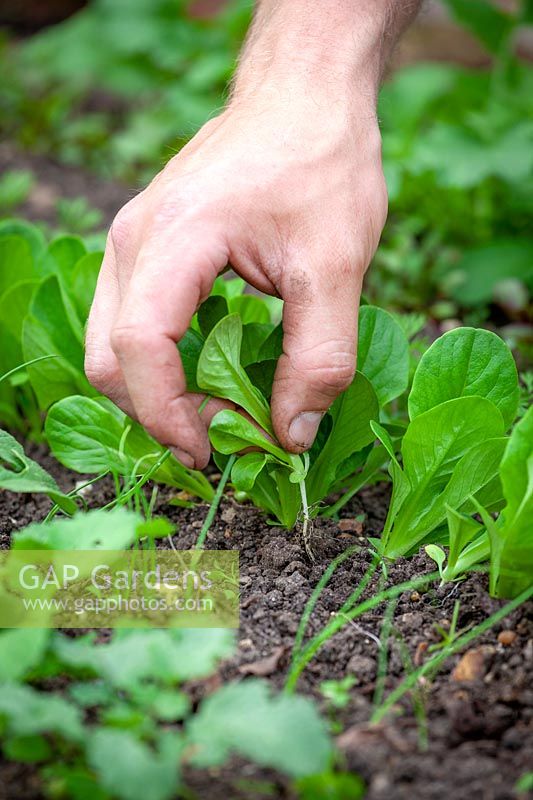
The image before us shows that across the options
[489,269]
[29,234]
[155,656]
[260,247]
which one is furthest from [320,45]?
[489,269]

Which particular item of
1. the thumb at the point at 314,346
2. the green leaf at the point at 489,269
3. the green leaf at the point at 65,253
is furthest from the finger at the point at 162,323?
the green leaf at the point at 489,269

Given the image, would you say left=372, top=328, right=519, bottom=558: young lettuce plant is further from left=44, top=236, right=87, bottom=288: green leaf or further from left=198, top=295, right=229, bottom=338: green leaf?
left=44, top=236, right=87, bottom=288: green leaf

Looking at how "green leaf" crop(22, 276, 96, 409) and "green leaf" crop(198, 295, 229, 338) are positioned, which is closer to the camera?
"green leaf" crop(198, 295, 229, 338)

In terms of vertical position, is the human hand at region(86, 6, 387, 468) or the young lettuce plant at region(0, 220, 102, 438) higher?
the human hand at region(86, 6, 387, 468)

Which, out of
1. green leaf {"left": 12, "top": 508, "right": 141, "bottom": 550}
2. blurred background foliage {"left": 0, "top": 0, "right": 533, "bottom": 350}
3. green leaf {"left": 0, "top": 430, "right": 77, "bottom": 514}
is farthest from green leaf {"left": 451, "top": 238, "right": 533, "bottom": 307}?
green leaf {"left": 12, "top": 508, "right": 141, "bottom": 550}

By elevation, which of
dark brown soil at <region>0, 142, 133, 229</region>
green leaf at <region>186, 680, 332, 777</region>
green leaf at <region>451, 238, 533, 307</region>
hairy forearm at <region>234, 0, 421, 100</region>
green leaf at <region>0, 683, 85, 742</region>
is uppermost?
hairy forearm at <region>234, 0, 421, 100</region>

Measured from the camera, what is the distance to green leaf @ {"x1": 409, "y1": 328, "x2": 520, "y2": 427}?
119cm

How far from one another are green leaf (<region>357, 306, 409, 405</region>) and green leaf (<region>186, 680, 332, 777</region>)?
24.5 inches

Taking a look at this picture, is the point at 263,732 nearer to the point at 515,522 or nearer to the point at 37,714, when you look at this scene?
the point at 37,714

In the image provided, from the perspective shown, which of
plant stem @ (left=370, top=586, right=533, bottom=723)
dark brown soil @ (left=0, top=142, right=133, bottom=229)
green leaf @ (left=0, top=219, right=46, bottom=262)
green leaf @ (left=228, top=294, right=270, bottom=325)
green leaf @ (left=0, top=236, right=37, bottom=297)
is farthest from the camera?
dark brown soil @ (left=0, top=142, right=133, bottom=229)

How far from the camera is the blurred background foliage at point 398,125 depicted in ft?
7.50

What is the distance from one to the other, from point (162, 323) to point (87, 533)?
0.26 metres

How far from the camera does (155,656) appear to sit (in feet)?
2.62

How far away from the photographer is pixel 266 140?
46.0 inches
